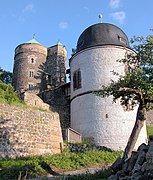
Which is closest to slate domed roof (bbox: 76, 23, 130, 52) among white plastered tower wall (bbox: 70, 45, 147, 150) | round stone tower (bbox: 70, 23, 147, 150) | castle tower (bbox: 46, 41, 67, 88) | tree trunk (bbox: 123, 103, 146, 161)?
round stone tower (bbox: 70, 23, 147, 150)

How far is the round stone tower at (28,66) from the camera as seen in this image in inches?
1582

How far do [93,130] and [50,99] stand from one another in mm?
7891

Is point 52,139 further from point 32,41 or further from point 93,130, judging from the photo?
point 32,41

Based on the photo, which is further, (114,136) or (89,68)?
(89,68)

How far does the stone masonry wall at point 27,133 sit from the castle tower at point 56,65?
71.2ft

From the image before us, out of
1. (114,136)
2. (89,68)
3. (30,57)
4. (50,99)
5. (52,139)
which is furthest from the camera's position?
(30,57)

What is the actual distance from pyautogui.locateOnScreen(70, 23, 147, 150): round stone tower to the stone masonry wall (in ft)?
17.5

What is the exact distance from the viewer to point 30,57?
41062 millimetres

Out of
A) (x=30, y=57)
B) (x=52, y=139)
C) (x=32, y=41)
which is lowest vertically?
(x=52, y=139)

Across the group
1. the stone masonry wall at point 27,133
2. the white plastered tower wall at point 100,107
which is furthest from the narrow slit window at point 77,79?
the stone masonry wall at point 27,133

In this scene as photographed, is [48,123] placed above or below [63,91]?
below

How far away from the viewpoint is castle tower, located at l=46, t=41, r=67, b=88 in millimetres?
40812

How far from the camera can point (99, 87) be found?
80.4 ft

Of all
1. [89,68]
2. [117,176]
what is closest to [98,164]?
[117,176]
